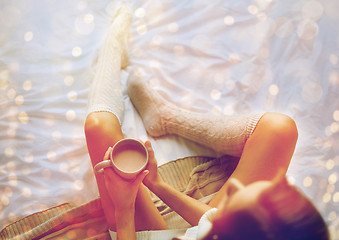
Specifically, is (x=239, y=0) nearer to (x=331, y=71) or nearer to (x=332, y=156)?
(x=331, y=71)

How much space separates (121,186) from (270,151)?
17.4 inches

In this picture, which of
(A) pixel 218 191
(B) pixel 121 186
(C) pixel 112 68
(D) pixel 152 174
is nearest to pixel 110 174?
(B) pixel 121 186

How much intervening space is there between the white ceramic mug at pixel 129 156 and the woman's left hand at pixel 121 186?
0.06 ft

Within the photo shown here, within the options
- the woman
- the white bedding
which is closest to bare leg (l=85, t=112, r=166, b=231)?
the woman

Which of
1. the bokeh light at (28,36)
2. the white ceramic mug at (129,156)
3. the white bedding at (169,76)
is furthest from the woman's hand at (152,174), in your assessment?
the bokeh light at (28,36)

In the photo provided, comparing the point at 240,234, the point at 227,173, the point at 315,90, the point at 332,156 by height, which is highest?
the point at 240,234

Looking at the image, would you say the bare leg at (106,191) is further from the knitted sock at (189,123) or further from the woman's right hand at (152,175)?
the knitted sock at (189,123)

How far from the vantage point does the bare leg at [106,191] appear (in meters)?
0.93

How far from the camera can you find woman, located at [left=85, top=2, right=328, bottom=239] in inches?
18.3

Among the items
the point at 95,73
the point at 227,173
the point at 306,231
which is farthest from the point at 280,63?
the point at 306,231

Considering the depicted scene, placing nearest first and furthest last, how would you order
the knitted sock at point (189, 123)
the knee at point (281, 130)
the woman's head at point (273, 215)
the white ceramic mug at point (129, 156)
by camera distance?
the woman's head at point (273, 215)
the white ceramic mug at point (129, 156)
the knee at point (281, 130)
the knitted sock at point (189, 123)

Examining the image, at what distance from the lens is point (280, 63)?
4.25 feet

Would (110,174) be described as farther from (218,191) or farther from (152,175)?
(218,191)

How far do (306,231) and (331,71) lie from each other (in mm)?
1015
